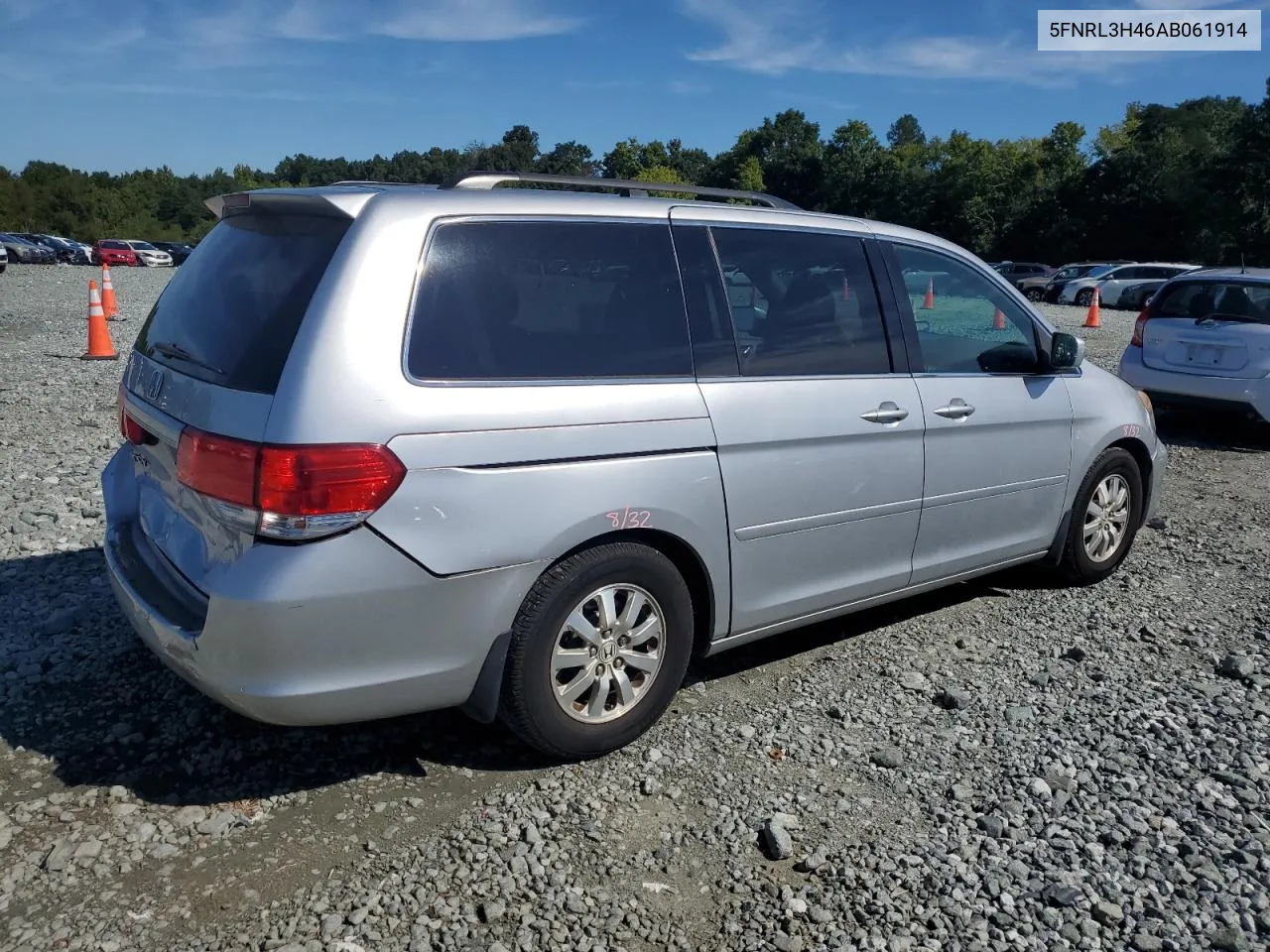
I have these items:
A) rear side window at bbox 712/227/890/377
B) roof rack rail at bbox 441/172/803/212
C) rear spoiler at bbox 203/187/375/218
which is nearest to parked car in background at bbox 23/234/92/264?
rear spoiler at bbox 203/187/375/218

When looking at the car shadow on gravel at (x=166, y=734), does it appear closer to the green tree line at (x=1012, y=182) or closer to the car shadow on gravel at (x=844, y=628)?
the car shadow on gravel at (x=844, y=628)

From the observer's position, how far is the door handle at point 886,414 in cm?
408

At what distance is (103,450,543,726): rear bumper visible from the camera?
2.85 meters

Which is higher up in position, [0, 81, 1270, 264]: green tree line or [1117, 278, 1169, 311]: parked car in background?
[0, 81, 1270, 264]: green tree line

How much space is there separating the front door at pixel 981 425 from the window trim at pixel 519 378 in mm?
1244

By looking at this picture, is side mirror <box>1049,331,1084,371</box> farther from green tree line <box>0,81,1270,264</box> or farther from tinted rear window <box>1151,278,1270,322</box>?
green tree line <box>0,81,1270,264</box>

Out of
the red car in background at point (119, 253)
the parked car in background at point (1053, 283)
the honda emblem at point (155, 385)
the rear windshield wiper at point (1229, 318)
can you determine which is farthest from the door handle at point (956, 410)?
the red car in background at point (119, 253)

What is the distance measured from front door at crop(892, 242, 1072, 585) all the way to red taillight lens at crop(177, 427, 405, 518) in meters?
2.37

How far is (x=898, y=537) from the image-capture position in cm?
430

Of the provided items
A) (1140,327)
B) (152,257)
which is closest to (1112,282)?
(1140,327)

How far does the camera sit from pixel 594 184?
13.0 ft

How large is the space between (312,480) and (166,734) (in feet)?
4.61

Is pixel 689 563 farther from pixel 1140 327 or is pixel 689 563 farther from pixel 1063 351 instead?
pixel 1140 327

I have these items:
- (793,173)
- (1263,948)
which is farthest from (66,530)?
(793,173)
